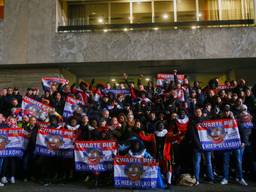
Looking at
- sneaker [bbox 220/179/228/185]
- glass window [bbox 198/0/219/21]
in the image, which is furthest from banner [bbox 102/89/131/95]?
glass window [bbox 198/0/219/21]

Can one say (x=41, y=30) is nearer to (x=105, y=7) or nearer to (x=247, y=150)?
(x=105, y=7)

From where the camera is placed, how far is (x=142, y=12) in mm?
19516

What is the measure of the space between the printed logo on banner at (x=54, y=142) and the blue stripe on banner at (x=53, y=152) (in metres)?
0.12

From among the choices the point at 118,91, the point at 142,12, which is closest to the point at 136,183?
the point at 118,91

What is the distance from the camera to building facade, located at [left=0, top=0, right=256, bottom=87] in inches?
713

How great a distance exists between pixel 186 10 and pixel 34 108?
10.7 m

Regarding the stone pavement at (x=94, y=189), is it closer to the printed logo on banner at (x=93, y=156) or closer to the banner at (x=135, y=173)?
the banner at (x=135, y=173)

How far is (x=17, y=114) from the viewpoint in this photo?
12453 millimetres

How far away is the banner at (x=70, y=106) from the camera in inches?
504

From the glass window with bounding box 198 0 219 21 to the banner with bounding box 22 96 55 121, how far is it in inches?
408

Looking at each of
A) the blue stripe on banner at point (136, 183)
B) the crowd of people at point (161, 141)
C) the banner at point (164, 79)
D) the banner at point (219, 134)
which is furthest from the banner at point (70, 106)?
the banner at point (219, 134)

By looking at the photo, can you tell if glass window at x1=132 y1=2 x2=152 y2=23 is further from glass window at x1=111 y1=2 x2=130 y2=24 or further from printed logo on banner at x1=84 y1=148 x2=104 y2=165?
printed logo on banner at x1=84 y1=148 x2=104 y2=165

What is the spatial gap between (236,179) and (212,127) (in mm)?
1636

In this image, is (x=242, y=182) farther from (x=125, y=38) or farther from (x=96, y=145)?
(x=125, y=38)
